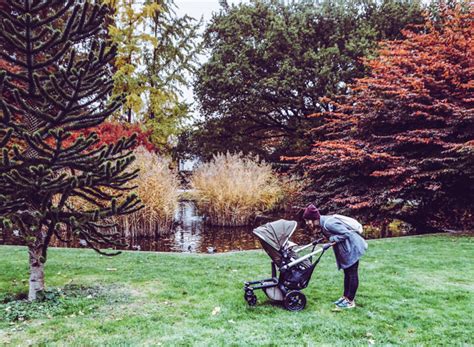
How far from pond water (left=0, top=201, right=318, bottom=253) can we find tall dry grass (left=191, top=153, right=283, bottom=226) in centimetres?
36

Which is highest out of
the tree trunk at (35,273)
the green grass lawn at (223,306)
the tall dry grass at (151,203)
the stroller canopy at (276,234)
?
the tall dry grass at (151,203)

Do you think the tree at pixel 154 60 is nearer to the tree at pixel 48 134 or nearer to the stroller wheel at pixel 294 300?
the tree at pixel 48 134

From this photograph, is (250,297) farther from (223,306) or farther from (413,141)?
(413,141)

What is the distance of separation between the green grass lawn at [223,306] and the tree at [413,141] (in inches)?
117

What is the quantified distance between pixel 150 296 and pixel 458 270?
4.31m

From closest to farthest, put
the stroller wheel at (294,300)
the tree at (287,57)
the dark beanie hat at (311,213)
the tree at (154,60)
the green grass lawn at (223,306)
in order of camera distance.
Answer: the green grass lawn at (223,306)
the stroller wheel at (294,300)
the dark beanie hat at (311,213)
the tree at (154,60)
the tree at (287,57)

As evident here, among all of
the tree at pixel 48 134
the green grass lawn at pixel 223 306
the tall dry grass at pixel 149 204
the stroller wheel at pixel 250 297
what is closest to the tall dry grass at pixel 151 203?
the tall dry grass at pixel 149 204

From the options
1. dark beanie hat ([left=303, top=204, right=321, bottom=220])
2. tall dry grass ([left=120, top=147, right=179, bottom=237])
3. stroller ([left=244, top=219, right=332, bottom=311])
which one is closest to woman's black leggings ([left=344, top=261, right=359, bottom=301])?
stroller ([left=244, top=219, right=332, bottom=311])

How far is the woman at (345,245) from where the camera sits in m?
4.15

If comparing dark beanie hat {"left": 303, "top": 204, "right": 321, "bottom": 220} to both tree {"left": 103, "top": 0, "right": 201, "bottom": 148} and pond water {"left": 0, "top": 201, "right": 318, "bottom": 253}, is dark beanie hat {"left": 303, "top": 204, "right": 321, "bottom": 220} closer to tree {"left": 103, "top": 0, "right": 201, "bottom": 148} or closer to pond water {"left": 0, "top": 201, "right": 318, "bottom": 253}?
pond water {"left": 0, "top": 201, "right": 318, "bottom": 253}

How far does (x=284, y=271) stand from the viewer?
4160 mm

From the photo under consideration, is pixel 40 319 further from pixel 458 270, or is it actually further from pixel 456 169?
pixel 456 169

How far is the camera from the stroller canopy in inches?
165

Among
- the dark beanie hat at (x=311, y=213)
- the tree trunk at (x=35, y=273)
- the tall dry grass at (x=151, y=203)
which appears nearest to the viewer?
the dark beanie hat at (x=311, y=213)
